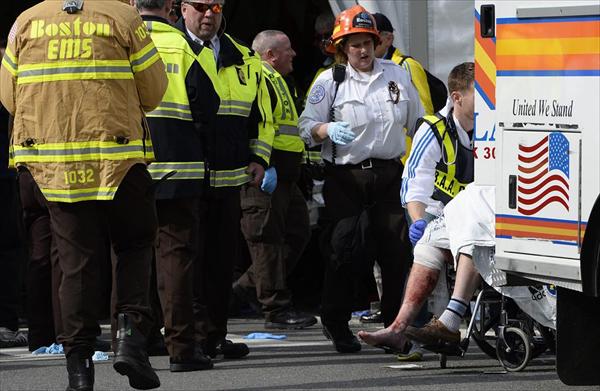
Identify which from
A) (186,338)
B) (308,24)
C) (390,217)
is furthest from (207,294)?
(308,24)

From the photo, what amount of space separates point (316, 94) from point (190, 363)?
196 centimetres

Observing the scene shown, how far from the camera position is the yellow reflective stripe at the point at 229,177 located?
29.6 ft

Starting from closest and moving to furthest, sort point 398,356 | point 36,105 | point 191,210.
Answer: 1. point 36,105
2. point 191,210
3. point 398,356

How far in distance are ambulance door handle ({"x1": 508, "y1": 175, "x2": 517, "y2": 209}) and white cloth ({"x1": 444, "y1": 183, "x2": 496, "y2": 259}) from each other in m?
1.66

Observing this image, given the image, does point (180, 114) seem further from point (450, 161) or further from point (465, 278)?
point (465, 278)

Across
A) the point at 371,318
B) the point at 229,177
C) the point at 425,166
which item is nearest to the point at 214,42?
the point at 229,177

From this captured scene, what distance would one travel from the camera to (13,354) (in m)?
9.91

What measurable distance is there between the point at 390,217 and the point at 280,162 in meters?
1.98

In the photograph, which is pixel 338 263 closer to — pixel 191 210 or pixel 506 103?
pixel 191 210

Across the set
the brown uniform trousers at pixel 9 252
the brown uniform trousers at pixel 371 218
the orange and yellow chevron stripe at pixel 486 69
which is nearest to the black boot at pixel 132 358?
the orange and yellow chevron stripe at pixel 486 69

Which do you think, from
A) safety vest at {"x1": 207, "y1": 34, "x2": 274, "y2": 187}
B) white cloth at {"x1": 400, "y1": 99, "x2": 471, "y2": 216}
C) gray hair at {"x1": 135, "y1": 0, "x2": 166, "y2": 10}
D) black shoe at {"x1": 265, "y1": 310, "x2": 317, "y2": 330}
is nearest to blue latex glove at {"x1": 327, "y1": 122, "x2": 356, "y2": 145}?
safety vest at {"x1": 207, "y1": 34, "x2": 274, "y2": 187}

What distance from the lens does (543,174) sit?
652 cm

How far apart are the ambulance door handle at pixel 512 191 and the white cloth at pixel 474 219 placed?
166cm

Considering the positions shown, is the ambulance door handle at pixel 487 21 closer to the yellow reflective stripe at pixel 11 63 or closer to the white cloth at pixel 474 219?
the white cloth at pixel 474 219
